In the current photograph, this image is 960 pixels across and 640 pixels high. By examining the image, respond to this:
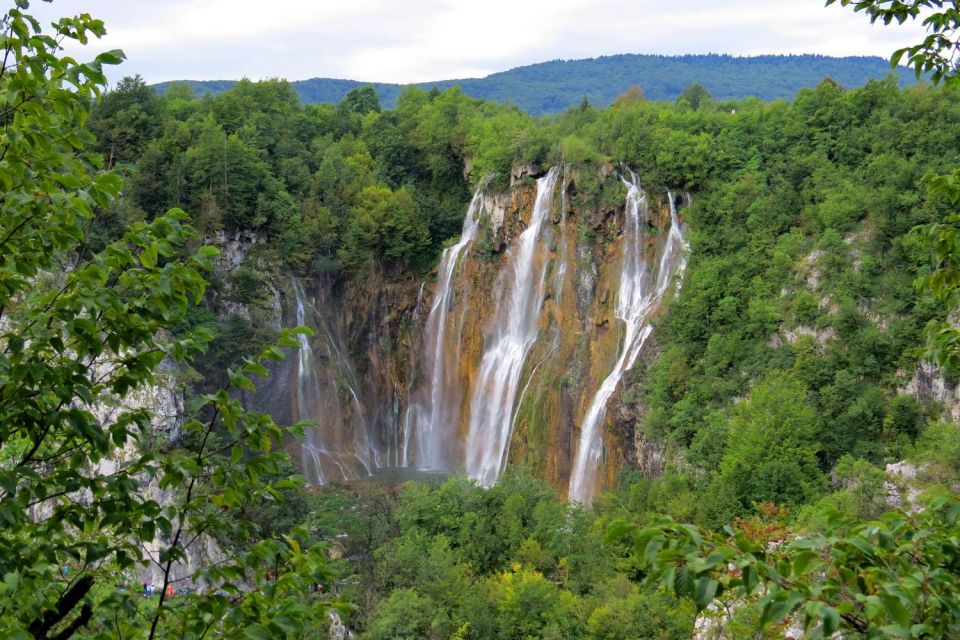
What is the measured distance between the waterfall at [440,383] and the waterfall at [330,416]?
203 centimetres

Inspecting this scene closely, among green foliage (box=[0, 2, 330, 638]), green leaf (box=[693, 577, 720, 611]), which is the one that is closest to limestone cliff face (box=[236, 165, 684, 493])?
green foliage (box=[0, 2, 330, 638])

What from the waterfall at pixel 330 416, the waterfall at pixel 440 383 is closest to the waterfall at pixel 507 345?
the waterfall at pixel 440 383

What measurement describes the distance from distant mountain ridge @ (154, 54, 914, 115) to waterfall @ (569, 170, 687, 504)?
323ft

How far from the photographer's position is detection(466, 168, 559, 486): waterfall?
33188 mm

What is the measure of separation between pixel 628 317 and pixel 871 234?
8.07 meters

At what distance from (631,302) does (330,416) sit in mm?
13327

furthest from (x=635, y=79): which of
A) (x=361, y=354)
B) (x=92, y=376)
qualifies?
(x=92, y=376)

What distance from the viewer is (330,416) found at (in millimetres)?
37125

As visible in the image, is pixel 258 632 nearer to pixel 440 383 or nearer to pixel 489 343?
pixel 489 343

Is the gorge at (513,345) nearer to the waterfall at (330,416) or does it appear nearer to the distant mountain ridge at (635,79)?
the waterfall at (330,416)

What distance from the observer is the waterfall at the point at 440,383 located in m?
36.8

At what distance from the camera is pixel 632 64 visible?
158000 millimetres

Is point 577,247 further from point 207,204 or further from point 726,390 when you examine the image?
point 207,204

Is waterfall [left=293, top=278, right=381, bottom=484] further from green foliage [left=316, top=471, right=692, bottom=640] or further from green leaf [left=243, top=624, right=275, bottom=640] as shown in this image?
green leaf [left=243, top=624, right=275, bottom=640]
